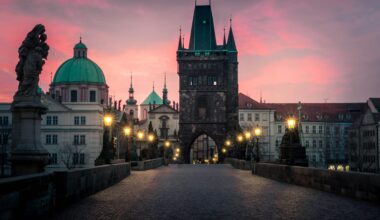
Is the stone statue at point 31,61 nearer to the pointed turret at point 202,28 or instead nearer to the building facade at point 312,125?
the pointed turret at point 202,28

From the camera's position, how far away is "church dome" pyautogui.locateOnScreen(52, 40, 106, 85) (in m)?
99.2

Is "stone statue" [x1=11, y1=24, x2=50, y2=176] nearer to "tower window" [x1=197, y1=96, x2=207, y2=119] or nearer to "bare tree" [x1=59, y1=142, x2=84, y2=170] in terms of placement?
"bare tree" [x1=59, y1=142, x2=84, y2=170]

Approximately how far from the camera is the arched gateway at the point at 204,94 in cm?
9312

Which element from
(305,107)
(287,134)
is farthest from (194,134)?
(287,134)

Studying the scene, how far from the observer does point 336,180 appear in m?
17.2

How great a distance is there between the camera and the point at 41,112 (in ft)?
51.6

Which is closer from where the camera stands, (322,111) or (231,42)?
(231,42)

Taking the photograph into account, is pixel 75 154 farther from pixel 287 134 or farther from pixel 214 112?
pixel 287 134

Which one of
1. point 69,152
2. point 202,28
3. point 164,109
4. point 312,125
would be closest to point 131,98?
point 164,109

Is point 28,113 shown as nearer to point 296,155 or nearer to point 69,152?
point 296,155

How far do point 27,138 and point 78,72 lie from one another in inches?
3402

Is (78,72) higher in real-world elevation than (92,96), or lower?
higher

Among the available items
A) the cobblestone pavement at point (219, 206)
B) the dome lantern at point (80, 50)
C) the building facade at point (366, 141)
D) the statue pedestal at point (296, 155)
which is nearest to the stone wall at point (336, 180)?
the cobblestone pavement at point (219, 206)

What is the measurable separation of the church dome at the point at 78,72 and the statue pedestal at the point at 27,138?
8473 centimetres
